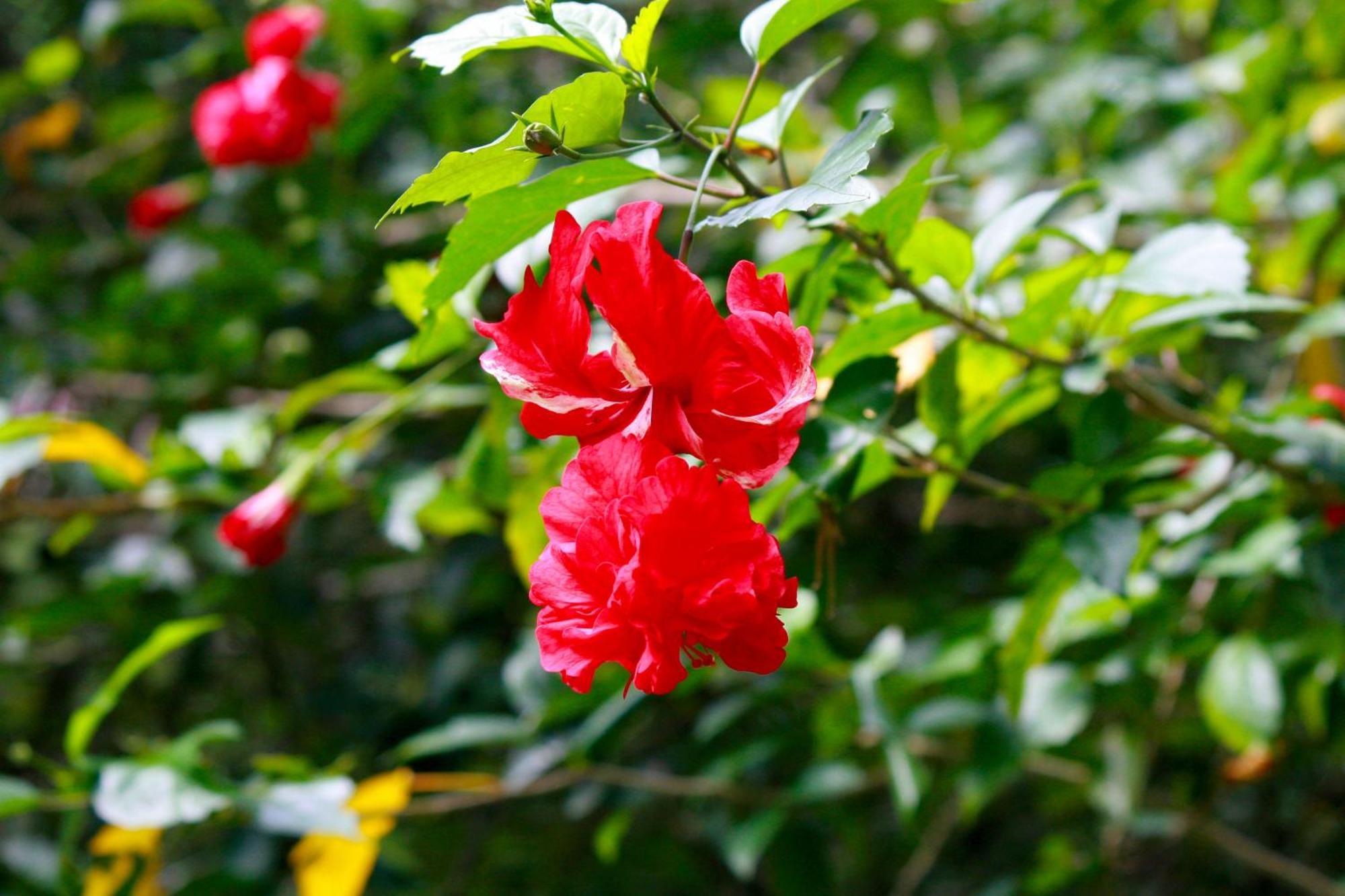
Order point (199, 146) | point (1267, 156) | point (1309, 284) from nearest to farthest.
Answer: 1. point (1267, 156)
2. point (1309, 284)
3. point (199, 146)

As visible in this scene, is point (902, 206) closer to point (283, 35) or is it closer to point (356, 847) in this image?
point (356, 847)

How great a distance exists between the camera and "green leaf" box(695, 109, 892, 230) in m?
0.54

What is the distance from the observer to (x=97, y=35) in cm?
198

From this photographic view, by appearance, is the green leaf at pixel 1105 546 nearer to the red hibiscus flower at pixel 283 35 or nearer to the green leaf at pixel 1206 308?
the green leaf at pixel 1206 308

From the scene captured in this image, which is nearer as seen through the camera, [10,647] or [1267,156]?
[1267,156]

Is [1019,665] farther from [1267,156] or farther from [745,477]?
[1267,156]

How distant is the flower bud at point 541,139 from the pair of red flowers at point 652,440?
4cm

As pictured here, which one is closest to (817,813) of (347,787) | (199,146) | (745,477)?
(347,787)

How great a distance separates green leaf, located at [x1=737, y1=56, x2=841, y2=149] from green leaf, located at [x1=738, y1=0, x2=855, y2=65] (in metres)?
0.03

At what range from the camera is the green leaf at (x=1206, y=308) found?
84cm

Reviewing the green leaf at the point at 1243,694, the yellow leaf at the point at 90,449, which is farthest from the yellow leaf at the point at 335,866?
the green leaf at the point at 1243,694

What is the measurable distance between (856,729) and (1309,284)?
787 mm

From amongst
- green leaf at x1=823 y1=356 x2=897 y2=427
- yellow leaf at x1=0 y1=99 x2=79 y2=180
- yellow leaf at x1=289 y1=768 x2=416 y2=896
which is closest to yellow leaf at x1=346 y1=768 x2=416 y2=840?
yellow leaf at x1=289 y1=768 x2=416 y2=896

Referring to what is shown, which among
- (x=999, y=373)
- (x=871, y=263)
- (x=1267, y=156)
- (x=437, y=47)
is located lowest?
(x=1267, y=156)
